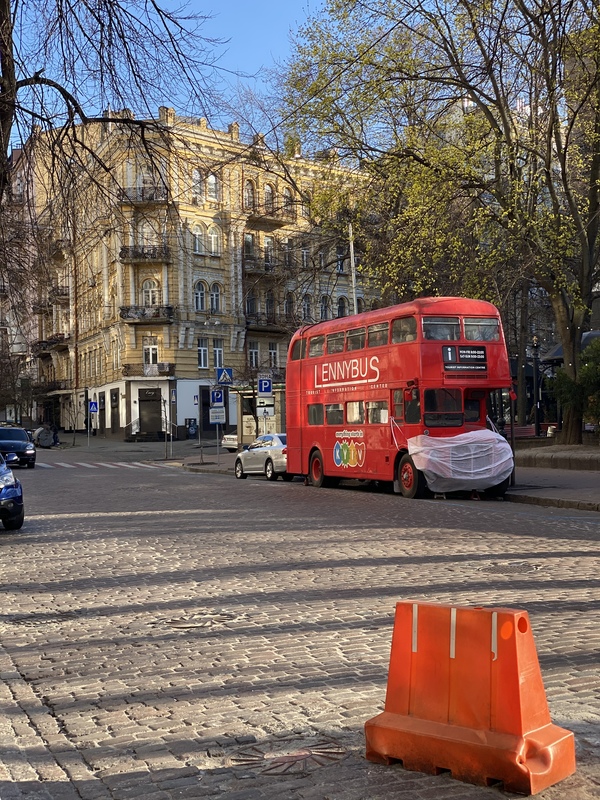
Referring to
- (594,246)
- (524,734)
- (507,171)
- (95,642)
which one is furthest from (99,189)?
(594,246)

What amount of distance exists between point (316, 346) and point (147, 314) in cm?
3623

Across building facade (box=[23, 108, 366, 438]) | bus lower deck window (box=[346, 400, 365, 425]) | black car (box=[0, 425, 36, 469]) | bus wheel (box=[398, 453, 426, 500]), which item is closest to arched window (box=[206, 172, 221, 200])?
building facade (box=[23, 108, 366, 438])

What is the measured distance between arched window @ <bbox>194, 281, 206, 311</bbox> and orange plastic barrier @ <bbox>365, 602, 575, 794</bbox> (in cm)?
6049

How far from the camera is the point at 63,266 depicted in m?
12.3

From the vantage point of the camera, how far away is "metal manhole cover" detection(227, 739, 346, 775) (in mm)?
4645

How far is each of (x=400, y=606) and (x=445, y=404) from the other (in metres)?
17.7

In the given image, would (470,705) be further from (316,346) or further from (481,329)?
(316,346)

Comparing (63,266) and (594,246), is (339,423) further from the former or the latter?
(63,266)

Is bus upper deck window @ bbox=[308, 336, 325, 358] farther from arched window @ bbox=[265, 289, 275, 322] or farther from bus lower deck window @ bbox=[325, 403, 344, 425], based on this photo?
arched window @ bbox=[265, 289, 275, 322]

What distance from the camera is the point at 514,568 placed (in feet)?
35.6

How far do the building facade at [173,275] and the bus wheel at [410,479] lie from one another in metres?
6.45

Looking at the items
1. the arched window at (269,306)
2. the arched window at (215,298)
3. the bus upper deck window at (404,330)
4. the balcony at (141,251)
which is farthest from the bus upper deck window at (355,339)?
the arched window at (269,306)

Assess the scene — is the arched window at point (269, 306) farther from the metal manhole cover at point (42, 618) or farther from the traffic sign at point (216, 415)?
the metal manhole cover at point (42, 618)

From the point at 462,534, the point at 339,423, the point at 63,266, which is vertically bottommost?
the point at 462,534
